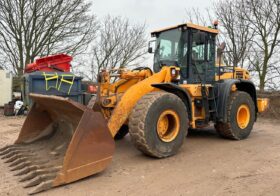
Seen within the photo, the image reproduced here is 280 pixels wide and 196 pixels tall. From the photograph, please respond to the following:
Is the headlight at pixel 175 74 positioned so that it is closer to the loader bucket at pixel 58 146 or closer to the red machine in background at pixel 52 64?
the loader bucket at pixel 58 146

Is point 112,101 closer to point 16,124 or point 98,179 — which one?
point 98,179


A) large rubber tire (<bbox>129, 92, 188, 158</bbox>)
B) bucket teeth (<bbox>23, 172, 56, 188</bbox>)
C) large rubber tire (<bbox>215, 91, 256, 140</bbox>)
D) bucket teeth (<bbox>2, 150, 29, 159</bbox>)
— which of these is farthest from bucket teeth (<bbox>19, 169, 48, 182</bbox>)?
large rubber tire (<bbox>215, 91, 256, 140</bbox>)

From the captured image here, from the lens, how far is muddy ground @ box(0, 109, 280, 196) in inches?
155

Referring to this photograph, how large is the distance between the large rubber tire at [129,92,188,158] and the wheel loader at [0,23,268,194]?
0.02m

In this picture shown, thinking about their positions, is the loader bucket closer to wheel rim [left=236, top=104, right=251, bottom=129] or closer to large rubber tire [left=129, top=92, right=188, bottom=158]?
large rubber tire [left=129, top=92, right=188, bottom=158]

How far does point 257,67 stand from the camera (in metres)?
18.2

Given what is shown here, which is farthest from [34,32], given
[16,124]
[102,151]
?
[102,151]

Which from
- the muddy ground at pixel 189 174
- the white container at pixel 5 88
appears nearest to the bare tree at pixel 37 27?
the white container at pixel 5 88

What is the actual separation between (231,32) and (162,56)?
14.4m

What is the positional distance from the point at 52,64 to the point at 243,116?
674 cm

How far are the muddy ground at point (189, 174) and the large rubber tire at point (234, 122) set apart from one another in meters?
0.39

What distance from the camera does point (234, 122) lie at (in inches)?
275

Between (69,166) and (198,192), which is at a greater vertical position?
(69,166)

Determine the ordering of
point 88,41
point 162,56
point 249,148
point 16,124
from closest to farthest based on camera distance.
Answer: point 249,148
point 162,56
point 16,124
point 88,41
